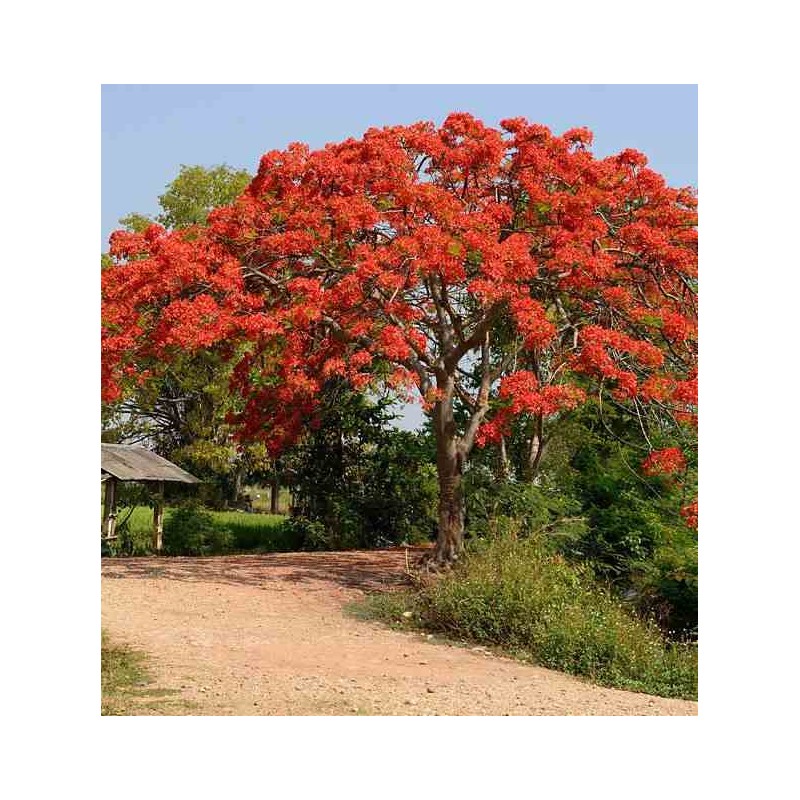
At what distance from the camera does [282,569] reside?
475 inches

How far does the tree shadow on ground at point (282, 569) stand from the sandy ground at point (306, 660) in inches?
2.4

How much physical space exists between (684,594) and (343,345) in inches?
153

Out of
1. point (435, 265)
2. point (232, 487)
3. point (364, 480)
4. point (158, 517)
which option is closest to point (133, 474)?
point (158, 517)

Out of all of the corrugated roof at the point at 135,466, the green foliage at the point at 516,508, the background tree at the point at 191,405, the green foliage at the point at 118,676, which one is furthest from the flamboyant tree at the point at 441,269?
the background tree at the point at 191,405

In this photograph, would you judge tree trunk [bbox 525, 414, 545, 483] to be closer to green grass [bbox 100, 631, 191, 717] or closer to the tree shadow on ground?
the tree shadow on ground

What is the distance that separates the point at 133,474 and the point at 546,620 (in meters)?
7.34

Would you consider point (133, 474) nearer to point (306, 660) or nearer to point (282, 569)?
point (282, 569)

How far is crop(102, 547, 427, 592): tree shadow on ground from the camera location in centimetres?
1114

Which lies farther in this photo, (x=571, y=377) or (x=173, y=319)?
(x=571, y=377)

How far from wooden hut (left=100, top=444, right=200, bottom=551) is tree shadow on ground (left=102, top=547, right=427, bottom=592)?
1.04 m

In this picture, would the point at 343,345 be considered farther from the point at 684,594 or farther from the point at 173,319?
the point at 684,594

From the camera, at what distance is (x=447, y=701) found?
6.80m
